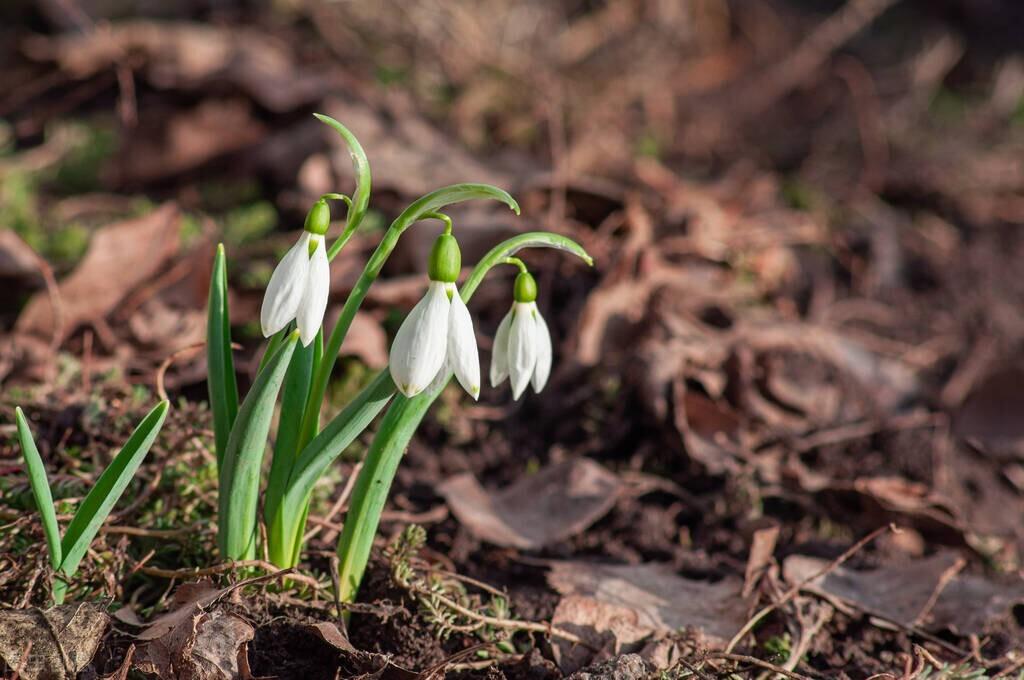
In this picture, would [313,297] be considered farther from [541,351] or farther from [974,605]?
[974,605]

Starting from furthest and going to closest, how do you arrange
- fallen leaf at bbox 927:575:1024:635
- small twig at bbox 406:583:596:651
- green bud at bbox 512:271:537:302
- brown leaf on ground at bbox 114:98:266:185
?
brown leaf on ground at bbox 114:98:266:185 < fallen leaf at bbox 927:575:1024:635 < small twig at bbox 406:583:596:651 < green bud at bbox 512:271:537:302

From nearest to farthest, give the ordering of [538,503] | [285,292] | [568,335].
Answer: [285,292] < [538,503] < [568,335]

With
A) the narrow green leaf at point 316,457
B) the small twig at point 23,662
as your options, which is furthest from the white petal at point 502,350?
the small twig at point 23,662

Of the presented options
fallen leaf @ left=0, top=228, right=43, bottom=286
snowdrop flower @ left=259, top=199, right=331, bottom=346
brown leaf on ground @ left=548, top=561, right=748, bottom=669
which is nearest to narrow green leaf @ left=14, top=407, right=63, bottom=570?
snowdrop flower @ left=259, top=199, right=331, bottom=346

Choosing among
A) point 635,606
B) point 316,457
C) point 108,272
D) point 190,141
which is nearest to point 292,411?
point 316,457

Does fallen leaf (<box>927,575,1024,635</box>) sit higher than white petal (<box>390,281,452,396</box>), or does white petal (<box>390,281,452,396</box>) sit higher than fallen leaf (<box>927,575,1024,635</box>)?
white petal (<box>390,281,452,396</box>)

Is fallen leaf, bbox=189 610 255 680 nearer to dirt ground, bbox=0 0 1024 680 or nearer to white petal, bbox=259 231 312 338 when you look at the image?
dirt ground, bbox=0 0 1024 680
